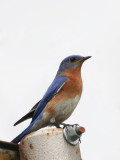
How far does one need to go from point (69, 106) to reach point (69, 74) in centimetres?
100

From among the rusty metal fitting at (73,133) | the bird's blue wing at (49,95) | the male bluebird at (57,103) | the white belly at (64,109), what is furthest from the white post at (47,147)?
the white belly at (64,109)

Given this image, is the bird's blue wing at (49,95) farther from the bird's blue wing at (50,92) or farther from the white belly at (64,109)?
the white belly at (64,109)

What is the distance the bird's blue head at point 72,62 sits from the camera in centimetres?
746

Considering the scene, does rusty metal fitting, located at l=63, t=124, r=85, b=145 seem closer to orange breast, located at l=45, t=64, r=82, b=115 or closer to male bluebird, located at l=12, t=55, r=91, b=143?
male bluebird, located at l=12, t=55, r=91, b=143

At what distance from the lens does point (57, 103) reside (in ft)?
20.9

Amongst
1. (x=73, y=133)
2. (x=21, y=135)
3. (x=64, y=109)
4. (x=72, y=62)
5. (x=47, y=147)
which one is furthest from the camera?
(x=72, y=62)

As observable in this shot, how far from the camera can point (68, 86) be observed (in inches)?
262

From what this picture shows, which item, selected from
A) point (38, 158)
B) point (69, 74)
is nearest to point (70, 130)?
point (38, 158)

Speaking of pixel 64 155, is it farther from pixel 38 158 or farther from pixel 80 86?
pixel 80 86

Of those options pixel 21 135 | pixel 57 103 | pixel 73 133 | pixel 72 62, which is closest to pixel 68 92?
pixel 57 103

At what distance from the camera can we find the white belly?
6270mm

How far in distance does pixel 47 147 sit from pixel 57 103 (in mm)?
2538

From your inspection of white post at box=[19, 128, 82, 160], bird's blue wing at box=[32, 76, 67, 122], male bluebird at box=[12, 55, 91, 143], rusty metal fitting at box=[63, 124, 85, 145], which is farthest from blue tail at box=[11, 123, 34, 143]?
rusty metal fitting at box=[63, 124, 85, 145]

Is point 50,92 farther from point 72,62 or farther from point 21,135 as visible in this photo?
point 21,135
